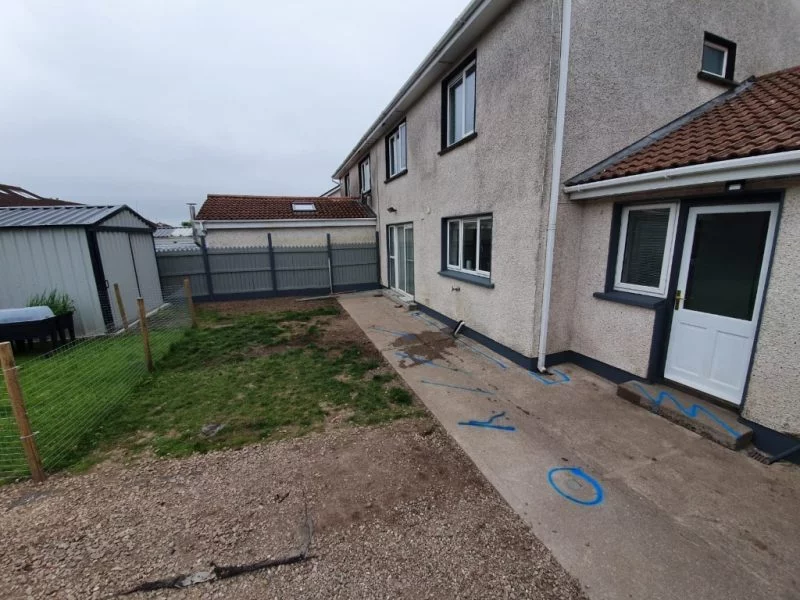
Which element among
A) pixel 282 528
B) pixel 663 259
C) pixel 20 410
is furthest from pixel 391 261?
pixel 282 528

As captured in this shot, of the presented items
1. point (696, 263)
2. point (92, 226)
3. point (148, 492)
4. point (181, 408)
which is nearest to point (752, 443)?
point (696, 263)

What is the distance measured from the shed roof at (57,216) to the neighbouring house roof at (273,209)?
3595 mm

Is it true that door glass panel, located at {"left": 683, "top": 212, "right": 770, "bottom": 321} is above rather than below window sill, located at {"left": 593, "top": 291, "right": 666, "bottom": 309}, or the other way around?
above

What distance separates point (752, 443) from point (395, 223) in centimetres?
927

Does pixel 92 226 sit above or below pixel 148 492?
above

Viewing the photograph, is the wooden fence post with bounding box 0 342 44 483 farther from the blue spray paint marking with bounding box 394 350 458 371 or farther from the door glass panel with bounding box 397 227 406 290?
the door glass panel with bounding box 397 227 406 290

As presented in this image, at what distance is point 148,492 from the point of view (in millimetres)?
2961

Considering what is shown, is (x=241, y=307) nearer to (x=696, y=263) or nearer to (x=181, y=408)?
(x=181, y=408)

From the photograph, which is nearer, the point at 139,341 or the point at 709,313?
the point at 709,313

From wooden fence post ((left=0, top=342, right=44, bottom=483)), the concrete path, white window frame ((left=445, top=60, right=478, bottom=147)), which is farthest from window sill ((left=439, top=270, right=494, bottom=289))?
wooden fence post ((left=0, top=342, right=44, bottom=483))

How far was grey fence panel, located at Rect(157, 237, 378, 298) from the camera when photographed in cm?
1186

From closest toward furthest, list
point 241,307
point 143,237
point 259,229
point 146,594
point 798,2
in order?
1. point 146,594
2. point 798,2
3. point 143,237
4. point 241,307
5. point 259,229

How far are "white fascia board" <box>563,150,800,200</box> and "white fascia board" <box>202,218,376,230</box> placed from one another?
31.7 ft

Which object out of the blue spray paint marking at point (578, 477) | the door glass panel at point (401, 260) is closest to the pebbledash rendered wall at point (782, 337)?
the blue spray paint marking at point (578, 477)
